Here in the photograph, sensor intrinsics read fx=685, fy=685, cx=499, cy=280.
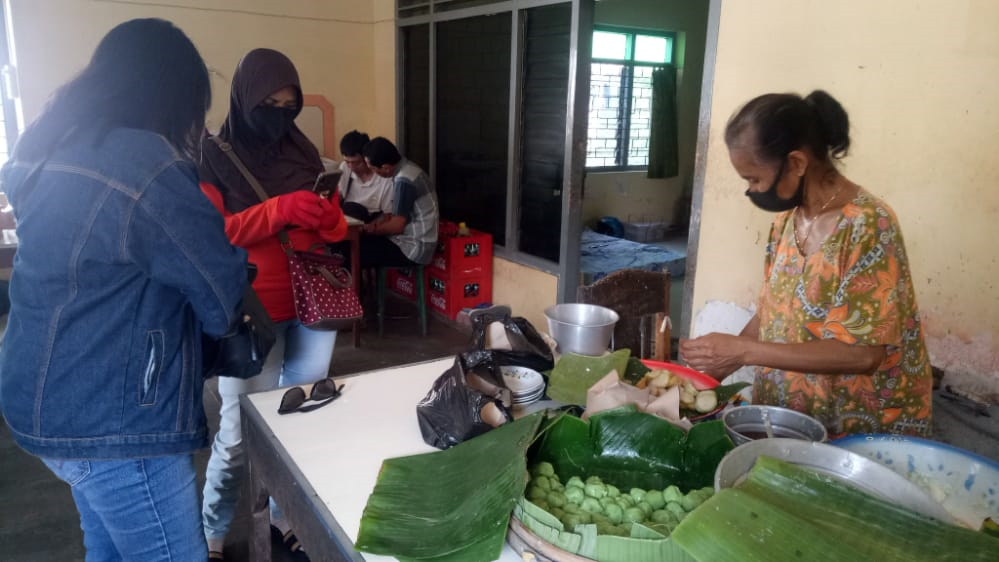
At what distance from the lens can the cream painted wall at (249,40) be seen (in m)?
4.29

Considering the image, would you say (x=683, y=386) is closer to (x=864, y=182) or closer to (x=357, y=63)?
(x=864, y=182)

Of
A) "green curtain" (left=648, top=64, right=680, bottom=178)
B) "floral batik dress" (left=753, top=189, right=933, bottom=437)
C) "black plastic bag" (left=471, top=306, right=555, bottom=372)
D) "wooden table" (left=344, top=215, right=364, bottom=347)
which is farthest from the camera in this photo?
"green curtain" (left=648, top=64, right=680, bottom=178)

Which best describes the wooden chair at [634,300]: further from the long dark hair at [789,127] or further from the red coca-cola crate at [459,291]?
the red coca-cola crate at [459,291]

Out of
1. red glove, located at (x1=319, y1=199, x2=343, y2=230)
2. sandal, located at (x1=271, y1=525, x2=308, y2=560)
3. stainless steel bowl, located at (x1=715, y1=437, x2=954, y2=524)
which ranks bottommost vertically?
sandal, located at (x1=271, y1=525, x2=308, y2=560)

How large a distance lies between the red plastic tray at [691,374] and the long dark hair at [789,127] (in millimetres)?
525

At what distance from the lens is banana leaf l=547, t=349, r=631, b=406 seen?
5.00ft

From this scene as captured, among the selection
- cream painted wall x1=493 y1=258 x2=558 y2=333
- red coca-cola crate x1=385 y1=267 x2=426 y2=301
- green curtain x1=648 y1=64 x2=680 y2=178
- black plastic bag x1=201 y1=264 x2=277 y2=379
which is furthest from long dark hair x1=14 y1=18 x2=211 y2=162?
green curtain x1=648 y1=64 x2=680 y2=178

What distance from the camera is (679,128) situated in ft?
23.0

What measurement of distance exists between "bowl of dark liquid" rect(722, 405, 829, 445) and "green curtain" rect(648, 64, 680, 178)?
5.85 metres

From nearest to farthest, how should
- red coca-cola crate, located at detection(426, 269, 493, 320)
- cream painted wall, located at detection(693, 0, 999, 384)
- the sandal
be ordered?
cream painted wall, located at detection(693, 0, 999, 384) < the sandal < red coca-cola crate, located at detection(426, 269, 493, 320)

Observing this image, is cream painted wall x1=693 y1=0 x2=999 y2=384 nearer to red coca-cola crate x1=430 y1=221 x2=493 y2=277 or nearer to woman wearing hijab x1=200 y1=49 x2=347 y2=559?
woman wearing hijab x1=200 y1=49 x2=347 y2=559

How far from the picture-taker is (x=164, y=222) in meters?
1.18

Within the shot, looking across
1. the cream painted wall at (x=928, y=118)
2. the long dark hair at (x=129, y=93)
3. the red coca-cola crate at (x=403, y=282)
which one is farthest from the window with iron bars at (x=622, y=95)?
the long dark hair at (x=129, y=93)

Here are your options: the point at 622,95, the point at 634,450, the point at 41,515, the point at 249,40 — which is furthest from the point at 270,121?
the point at 622,95
